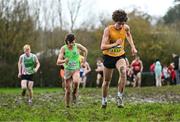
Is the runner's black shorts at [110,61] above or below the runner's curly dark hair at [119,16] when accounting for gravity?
below

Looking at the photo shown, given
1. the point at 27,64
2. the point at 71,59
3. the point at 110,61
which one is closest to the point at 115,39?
the point at 110,61

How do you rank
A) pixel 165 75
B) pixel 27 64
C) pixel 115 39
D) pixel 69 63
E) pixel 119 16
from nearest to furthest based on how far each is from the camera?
pixel 119 16
pixel 115 39
pixel 69 63
pixel 27 64
pixel 165 75

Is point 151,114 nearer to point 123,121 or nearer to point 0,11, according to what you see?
point 123,121

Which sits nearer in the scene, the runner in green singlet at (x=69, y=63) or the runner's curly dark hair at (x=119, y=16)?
the runner's curly dark hair at (x=119, y=16)

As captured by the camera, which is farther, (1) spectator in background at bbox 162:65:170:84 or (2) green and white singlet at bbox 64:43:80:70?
(1) spectator in background at bbox 162:65:170:84

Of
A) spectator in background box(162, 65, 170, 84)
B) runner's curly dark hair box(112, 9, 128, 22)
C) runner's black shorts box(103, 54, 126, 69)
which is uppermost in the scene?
runner's curly dark hair box(112, 9, 128, 22)

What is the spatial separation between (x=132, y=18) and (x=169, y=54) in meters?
12.7

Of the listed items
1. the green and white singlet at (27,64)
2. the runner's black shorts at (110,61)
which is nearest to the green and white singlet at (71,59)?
the runner's black shorts at (110,61)

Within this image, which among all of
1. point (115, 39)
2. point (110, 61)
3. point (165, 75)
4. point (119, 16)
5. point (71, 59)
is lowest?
point (110, 61)

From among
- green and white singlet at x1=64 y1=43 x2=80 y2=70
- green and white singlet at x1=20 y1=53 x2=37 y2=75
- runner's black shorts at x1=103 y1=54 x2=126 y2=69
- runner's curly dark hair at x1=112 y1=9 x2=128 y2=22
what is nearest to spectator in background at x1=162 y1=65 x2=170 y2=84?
green and white singlet at x1=20 y1=53 x2=37 y2=75

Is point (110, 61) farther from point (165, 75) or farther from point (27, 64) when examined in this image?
point (165, 75)

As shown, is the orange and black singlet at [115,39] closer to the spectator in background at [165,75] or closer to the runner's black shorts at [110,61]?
the runner's black shorts at [110,61]

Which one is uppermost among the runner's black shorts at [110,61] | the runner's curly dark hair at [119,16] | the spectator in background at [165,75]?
the runner's curly dark hair at [119,16]

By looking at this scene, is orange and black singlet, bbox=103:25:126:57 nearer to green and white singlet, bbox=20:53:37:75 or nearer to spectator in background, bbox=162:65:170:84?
green and white singlet, bbox=20:53:37:75
